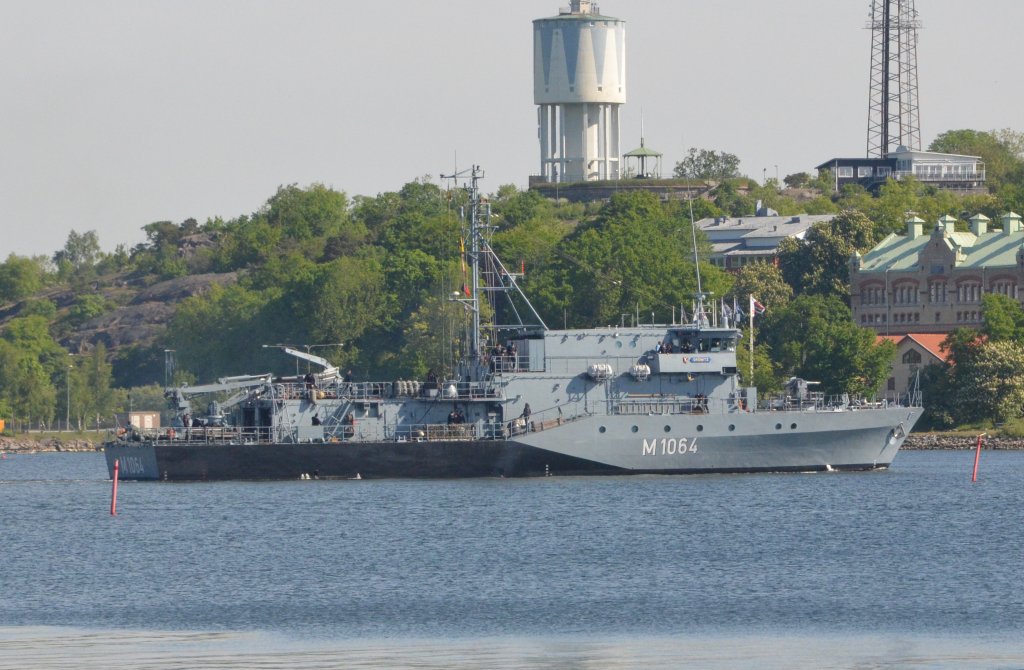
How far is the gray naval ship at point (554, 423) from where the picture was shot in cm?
6681

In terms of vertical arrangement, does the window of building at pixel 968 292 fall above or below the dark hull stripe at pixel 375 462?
above

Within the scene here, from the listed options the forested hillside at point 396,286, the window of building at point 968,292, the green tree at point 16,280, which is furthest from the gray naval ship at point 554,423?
the green tree at point 16,280

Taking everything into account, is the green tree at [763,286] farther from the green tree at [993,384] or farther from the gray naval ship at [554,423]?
the gray naval ship at [554,423]

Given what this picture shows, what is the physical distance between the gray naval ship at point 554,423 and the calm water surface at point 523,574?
47.1 inches

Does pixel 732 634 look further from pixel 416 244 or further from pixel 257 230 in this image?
pixel 257 230

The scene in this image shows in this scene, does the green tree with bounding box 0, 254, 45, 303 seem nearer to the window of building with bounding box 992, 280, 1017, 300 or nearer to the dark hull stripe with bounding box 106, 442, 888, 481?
the window of building with bounding box 992, 280, 1017, 300

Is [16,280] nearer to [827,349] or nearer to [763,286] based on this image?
[763,286]

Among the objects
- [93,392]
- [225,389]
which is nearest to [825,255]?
[93,392]

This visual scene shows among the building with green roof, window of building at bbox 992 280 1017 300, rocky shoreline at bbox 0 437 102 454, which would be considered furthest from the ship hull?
rocky shoreline at bbox 0 437 102 454

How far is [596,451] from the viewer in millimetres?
66625

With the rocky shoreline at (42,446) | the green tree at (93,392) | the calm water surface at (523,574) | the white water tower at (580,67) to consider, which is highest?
the white water tower at (580,67)

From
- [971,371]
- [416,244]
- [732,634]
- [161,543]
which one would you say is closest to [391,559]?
Result: [161,543]

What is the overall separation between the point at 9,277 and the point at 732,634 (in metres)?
151

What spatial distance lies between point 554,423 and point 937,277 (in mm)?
60568
